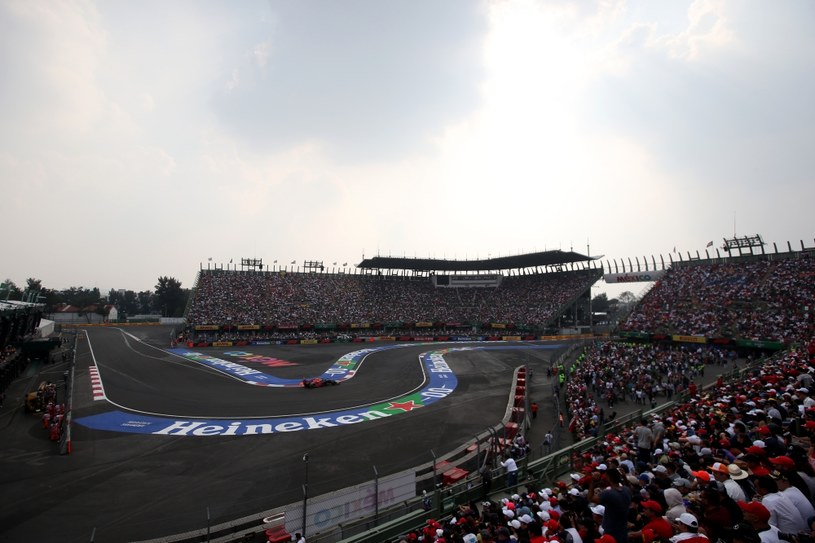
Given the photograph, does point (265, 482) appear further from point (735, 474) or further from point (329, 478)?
point (735, 474)

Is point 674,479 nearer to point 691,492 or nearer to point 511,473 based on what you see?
point 691,492

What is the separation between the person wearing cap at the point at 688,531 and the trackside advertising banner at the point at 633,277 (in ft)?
201

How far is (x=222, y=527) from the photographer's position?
36.7ft

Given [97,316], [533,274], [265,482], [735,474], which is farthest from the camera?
[97,316]

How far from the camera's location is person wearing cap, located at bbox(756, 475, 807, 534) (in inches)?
167

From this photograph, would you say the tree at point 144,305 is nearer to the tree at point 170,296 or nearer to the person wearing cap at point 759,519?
the tree at point 170,296

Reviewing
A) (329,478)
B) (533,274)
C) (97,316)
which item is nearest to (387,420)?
(329,478)

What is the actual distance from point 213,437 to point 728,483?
20.0m

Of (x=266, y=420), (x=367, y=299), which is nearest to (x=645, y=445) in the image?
(x=266, y=420)

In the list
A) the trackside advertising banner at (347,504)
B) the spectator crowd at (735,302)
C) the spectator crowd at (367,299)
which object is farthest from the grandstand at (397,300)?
the trackside advertising banner at (347,504)

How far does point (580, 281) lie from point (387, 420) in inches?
2314

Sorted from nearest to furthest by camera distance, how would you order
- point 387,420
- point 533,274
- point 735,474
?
1. point 735,474
2. point 387,420
3. point 533,274

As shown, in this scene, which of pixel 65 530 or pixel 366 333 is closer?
pixel 65 530

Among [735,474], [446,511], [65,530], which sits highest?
[735,474]
